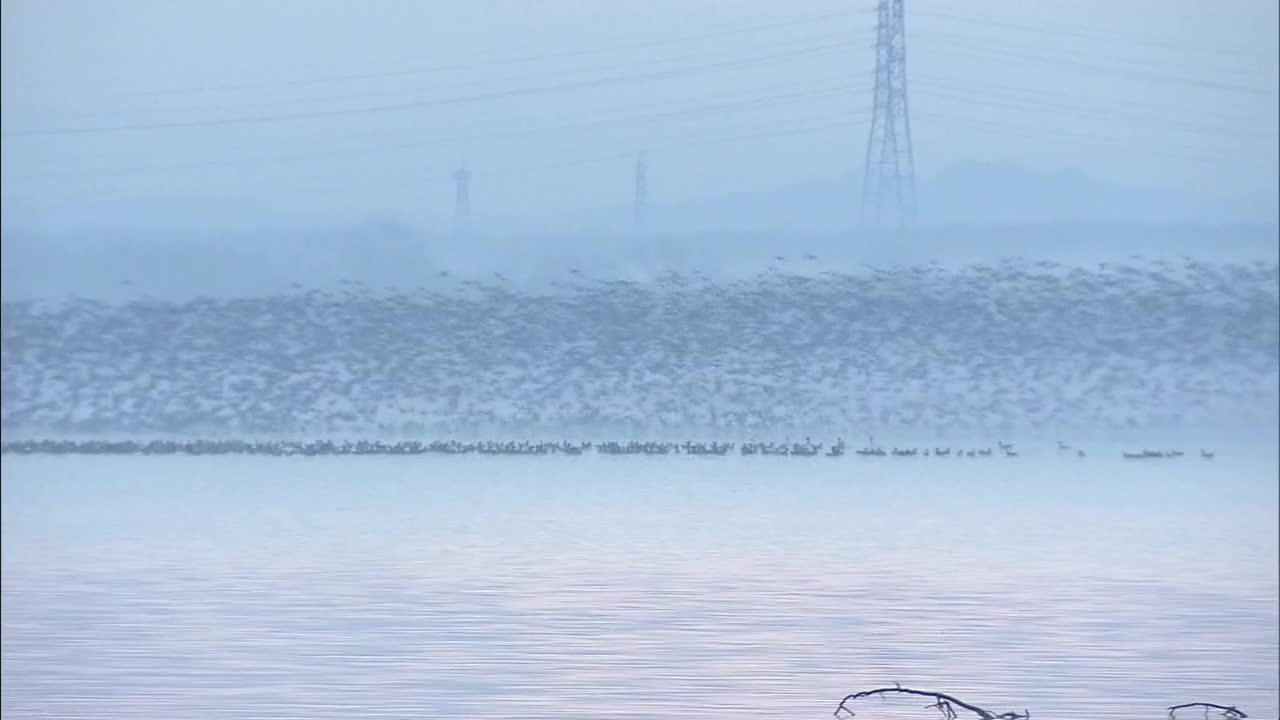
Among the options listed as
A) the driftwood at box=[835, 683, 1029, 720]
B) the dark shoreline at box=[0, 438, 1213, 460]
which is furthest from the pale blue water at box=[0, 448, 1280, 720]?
the dark shoreline at box=[0, 438, 1213, 460]

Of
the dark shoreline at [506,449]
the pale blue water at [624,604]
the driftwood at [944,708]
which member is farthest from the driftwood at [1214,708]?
the dark shoreline at [506,449]

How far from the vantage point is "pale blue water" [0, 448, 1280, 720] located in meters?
11.7

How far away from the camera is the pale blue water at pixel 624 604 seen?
11680 mm

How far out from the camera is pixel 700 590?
17281 millimetres

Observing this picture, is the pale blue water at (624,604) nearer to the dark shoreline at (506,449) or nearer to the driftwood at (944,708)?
the driftwood at (944,708)

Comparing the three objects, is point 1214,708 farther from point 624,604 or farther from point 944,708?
point 624,604

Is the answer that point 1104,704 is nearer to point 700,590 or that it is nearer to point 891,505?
point 700,590

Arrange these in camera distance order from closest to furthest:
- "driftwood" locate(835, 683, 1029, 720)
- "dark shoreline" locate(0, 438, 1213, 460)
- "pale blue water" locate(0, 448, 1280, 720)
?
"driftwood" locate(835, 683, 1029, 720) < "pale blue water" locate(0, 448, 1280, 720) < "dark shoreline" locate(0, 438, 1213, 460)

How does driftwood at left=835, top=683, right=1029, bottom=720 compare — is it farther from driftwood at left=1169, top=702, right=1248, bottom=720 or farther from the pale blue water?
driftwood at left=1169, top=702, right=1248, bottom=720

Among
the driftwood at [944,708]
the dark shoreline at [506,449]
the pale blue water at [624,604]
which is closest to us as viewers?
the driftwood at [944,708]

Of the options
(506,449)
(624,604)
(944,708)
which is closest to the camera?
(944,708)

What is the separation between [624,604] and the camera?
15.9 metres

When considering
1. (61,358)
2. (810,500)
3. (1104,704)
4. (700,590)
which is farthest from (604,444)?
(1104,704)

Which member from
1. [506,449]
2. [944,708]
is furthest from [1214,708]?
[506,449]
